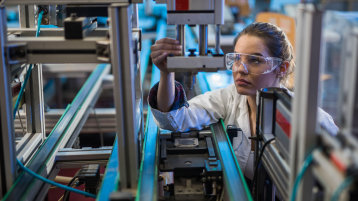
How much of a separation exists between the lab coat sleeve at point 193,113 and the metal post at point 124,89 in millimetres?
536

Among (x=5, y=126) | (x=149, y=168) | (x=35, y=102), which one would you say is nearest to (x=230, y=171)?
(x=149, y=168)

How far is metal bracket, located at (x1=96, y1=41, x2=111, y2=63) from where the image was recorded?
117 centimetres

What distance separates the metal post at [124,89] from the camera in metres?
1.11

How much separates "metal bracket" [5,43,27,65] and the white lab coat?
0.63m

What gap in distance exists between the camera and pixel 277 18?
4055 mm

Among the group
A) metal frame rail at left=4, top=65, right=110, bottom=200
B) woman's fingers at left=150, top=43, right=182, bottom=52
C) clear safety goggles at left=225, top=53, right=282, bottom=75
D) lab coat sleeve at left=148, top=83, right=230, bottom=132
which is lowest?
metal frame rail at left=4, top=65, right=110, bottom=200

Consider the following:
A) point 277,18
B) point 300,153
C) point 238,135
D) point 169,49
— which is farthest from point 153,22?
point 300,153

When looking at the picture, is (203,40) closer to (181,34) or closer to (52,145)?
(181,34)

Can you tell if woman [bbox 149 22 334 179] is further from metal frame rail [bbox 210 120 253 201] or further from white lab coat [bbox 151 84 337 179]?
metal frame rail [bbox 210 120 253 201]

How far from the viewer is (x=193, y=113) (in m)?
1.87

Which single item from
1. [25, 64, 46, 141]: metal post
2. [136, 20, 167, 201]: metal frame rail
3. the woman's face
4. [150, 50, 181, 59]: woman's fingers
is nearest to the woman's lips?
the woman's face

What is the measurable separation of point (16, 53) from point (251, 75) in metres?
1.01

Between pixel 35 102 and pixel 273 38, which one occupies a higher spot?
pixel 273 38

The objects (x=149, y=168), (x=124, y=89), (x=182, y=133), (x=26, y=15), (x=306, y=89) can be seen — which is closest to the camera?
(x=306, y=89)
